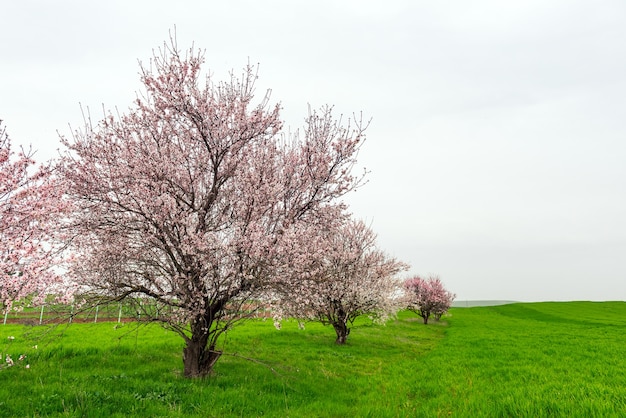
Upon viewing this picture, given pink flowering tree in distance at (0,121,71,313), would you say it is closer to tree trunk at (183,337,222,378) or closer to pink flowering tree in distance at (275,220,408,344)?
tree trunk at (183,337,222,378)

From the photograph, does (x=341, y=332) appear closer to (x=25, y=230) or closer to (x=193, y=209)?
(x=193, y=209)

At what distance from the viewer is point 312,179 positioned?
1144cm

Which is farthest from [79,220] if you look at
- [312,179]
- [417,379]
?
[417,379]

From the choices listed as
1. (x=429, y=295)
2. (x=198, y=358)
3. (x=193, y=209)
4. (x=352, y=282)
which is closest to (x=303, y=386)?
(x=198, y=358)

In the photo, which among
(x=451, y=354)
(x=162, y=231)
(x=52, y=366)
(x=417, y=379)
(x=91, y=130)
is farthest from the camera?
(x=451, y=354)

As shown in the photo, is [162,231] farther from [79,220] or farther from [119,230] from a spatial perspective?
[79,220]

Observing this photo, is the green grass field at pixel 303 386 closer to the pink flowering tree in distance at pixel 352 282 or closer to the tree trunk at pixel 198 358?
the tree trunk at pixel 198 358

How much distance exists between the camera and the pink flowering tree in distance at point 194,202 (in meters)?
9.55

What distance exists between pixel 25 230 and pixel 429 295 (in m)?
51.6

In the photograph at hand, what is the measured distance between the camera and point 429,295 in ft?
170

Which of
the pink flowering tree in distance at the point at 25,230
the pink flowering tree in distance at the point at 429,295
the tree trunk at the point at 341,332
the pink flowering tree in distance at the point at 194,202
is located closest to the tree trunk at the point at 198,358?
the pink flowering tree in distance at the point at 194,202

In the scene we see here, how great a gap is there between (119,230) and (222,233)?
2.83 meters

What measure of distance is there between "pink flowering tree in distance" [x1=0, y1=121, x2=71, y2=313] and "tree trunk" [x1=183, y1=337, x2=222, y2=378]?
4.04 meters

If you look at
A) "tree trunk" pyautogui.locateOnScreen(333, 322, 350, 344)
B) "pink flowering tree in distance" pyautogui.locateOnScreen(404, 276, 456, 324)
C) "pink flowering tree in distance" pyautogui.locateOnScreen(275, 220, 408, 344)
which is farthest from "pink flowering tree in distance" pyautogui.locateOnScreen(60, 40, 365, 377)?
"pink flowering tree in distance" pyautogui.locateOnScreen(404, 276, 456, 324)
